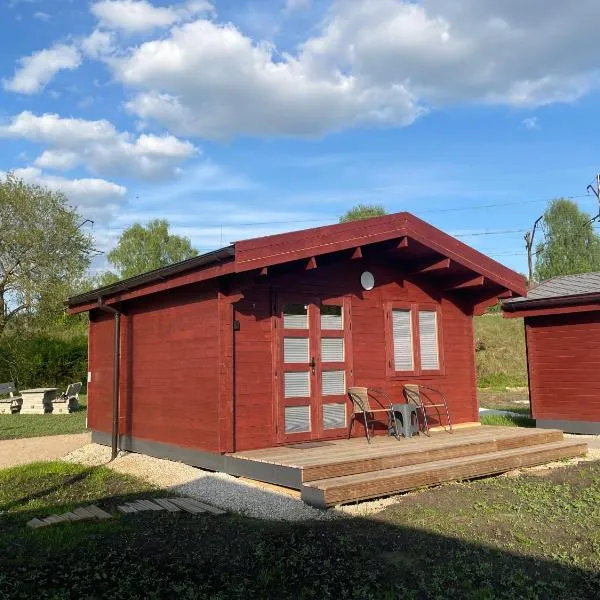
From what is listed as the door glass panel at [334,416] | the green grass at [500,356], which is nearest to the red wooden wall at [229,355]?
the door glass panel at [334,416]

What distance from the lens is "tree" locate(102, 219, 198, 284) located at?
43.4 m

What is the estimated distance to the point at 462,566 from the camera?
400cm

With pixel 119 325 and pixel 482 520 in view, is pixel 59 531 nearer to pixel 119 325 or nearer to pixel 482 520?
pixel 482 520

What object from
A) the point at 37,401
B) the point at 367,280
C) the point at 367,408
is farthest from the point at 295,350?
the point at 37,401

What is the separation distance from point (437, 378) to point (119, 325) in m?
4.90

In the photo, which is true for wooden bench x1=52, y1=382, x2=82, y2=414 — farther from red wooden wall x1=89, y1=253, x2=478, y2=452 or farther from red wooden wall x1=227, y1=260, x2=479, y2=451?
red wooden wall x1=227, y1=260, x2=479, y2=451

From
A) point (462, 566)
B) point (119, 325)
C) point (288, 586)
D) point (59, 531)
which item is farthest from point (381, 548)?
point (119, 325)

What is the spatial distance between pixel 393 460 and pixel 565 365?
5.61 metres

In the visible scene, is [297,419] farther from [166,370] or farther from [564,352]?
[564,352]

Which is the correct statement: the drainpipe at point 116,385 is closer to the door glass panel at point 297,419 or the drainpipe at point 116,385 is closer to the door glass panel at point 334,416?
the door glass panel at point 297,419

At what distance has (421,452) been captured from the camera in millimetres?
6938

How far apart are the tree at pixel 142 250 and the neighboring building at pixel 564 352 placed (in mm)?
34435

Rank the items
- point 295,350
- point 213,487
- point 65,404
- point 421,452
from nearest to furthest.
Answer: point 213,487 → point 421,452 → point 295,350 → point 65,404

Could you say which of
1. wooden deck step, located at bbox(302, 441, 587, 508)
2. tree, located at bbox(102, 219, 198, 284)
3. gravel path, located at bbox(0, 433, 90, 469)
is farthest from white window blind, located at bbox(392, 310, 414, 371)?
tree, located at bbox(102, 219, 198, 284)
